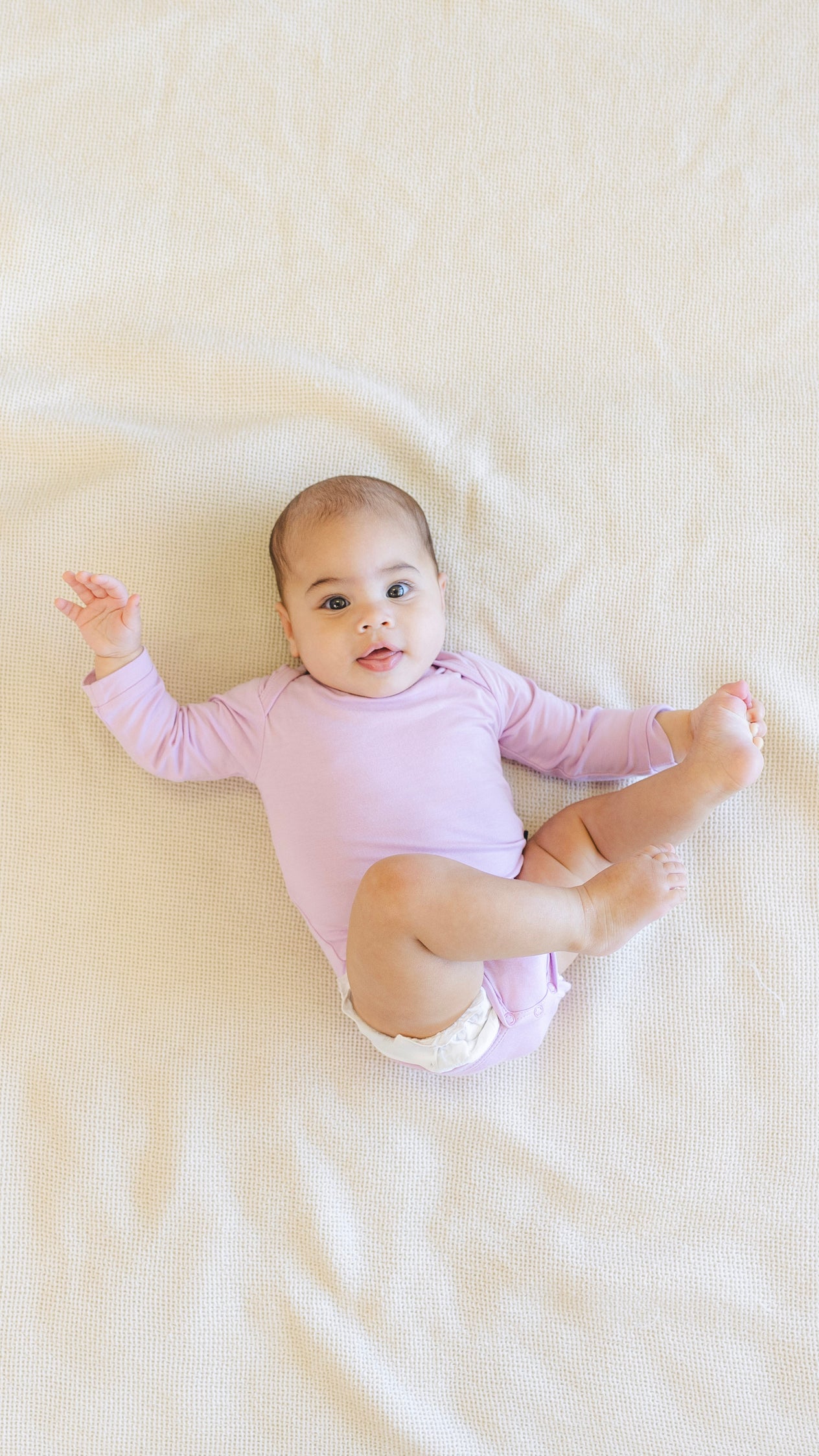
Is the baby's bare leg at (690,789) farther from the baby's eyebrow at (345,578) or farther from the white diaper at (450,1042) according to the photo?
the baby's eyebrow at (345,578)

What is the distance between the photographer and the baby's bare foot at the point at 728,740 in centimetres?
150

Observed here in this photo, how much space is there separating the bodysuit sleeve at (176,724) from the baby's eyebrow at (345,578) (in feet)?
0.62

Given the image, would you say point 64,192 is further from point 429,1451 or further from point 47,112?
point 429,1451

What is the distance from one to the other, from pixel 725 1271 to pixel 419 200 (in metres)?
1.73

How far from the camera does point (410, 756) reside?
1521 millimetres

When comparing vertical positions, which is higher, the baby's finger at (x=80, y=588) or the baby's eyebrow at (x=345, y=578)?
the baby's finger at (x=80, y=588)

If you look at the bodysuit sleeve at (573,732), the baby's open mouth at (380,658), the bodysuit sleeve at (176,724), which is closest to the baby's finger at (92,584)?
the bodysuit sleeve at (176,724)

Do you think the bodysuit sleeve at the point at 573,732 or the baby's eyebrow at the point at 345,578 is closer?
the baby's eyebrow at the point at 345,578

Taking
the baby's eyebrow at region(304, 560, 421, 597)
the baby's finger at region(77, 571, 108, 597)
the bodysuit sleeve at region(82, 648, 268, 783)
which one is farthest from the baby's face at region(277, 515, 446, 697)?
the baby's finger at region(77, 571, 108, 597)

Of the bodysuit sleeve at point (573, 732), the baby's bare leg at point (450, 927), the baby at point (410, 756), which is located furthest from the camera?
the bodysuit sleeve at point (573, 732)

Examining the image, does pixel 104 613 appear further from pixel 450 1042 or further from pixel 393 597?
pixel 450 1042

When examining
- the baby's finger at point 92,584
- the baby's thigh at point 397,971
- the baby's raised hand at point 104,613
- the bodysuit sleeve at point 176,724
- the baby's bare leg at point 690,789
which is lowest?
the baby's thigh at point 397,971

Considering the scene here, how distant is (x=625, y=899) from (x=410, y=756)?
0.36 meters

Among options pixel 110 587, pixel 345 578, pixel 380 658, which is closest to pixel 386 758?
pixel 380 658
